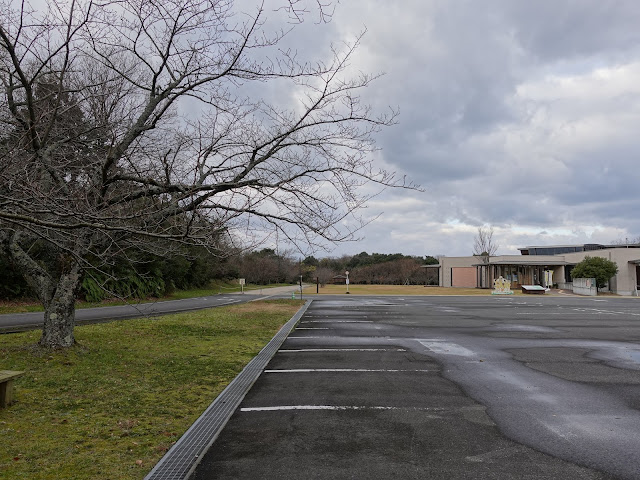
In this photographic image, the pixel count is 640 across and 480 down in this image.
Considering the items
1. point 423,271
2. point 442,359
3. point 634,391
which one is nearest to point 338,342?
point 442,359

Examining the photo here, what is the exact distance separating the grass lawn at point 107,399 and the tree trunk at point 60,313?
245 millimetres

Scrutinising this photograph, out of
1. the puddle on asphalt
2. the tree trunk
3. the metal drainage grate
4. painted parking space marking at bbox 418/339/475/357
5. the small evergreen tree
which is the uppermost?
the small evergreen tree

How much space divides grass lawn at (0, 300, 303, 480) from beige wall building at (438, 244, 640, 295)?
4587 centimetres

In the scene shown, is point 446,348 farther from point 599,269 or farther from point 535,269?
point 535,269

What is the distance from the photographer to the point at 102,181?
651 centimetres

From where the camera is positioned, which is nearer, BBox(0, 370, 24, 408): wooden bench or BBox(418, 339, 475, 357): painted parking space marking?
BBox(0, 370, 24, 408): wooden bench

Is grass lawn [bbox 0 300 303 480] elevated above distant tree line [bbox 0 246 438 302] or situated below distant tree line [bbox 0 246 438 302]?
below

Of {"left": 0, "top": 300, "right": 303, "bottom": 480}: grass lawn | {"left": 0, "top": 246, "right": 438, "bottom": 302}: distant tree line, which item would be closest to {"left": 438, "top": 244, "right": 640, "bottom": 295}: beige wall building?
{"left": 0, "top": 246, "right": 438, "bottom": 302}: distant tree line

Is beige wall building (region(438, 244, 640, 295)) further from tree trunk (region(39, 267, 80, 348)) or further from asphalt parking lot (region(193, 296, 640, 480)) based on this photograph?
tree trunk (region(39, 267, 80, 348))

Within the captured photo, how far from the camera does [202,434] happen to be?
182 inches

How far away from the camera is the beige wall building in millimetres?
44906

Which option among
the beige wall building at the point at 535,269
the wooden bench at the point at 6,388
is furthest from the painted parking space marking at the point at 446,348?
the beige wall building at the point at 535,269

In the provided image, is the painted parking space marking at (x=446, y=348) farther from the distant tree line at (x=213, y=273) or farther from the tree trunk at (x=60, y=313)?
the tree trunk at (x=60, y=313)

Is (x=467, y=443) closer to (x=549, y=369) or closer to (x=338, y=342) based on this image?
(x=549, y=369)
